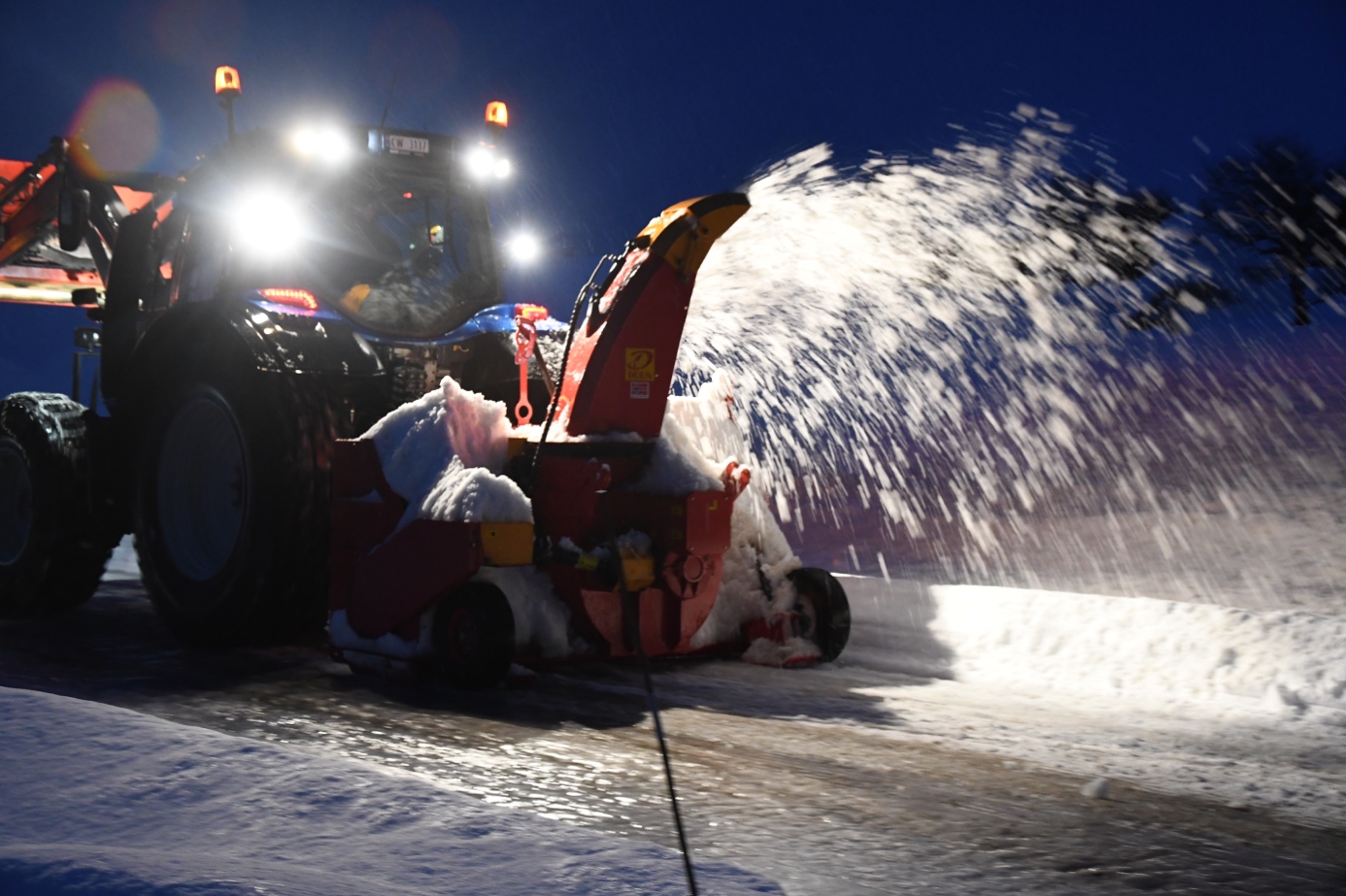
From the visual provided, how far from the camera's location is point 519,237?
6.68m

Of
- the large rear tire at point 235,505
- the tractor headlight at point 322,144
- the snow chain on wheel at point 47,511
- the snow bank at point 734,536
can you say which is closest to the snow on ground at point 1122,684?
the snow bank at point 734,536

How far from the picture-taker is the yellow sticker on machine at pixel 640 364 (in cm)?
497

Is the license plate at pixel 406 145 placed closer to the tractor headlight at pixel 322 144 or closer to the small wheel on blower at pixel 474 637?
the tractor headlight at pixel 322 144

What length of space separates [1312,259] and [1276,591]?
32.7 ft

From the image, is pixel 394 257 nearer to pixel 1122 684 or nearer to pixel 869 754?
pixel 869 754

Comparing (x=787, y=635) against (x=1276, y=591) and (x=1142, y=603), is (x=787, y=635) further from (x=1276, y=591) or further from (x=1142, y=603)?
(x=1276, y=591)

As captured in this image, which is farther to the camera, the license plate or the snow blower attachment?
the license plate

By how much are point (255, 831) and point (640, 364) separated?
281 centimetres

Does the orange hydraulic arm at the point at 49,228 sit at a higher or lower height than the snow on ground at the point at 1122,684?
higher

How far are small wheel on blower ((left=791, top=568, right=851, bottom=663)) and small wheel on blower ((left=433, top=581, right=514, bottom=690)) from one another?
162 centimetres

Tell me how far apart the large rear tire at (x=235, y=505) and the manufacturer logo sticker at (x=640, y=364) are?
144cm

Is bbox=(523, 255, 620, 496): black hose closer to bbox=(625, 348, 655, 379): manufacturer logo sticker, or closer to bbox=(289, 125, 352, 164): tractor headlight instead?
bbox=(625, 348, 655, 379): manufacturer logo sticker

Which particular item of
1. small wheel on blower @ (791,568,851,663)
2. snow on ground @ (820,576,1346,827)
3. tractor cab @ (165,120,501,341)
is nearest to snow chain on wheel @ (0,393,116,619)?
tractor cab @ (165,120,501,341)

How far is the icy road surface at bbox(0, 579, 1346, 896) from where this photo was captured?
2812 mm
